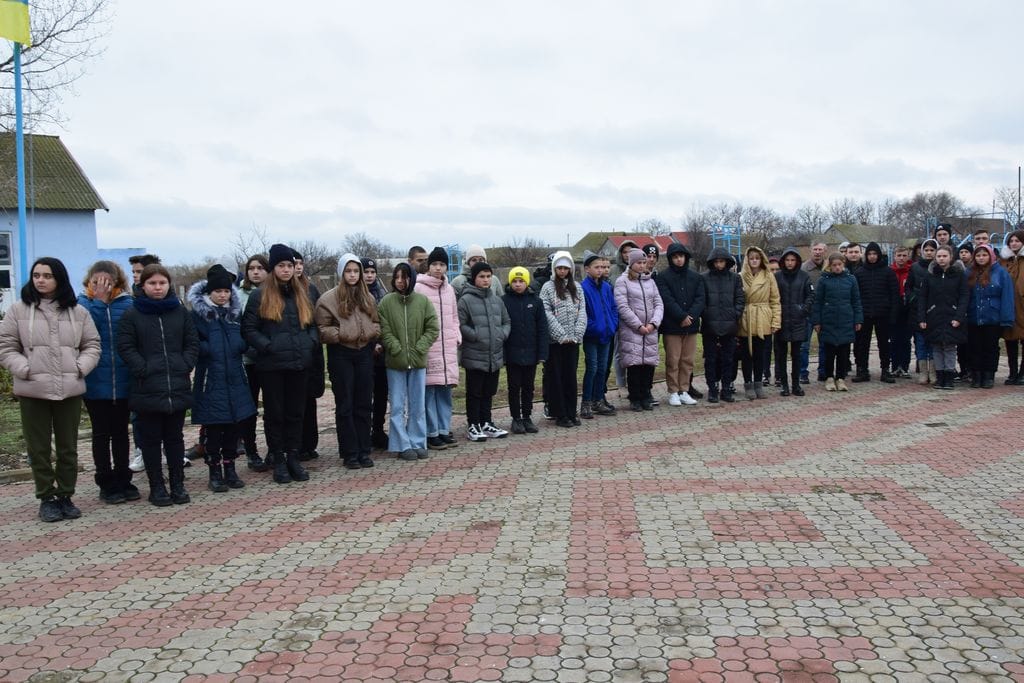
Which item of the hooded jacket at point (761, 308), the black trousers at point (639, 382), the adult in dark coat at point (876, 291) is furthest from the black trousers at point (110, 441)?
the adult in dark coat at point (876, 291)

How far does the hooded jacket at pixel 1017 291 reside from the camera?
12.2 m

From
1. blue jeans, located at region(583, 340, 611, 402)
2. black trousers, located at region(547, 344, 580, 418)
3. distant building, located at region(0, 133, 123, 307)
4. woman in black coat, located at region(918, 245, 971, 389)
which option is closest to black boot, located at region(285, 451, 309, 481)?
black trousers, located at region(547, 344, 580, 418)

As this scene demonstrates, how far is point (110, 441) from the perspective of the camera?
23.2 feet

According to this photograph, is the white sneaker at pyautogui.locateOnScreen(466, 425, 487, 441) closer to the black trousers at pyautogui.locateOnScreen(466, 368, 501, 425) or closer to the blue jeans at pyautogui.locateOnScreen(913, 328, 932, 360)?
the black trousers at pyautogui.locateOnScreen(466, 368, 501, 425)

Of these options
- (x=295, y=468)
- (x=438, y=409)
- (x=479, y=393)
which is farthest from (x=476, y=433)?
(x=295, y=468)

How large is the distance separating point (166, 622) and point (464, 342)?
518cm

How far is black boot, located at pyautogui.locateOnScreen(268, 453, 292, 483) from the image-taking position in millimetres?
7590

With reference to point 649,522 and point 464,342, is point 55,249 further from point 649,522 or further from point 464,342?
point 649,522

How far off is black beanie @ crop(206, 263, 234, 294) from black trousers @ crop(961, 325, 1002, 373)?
33.4ft

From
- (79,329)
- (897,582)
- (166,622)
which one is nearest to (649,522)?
(897,582)

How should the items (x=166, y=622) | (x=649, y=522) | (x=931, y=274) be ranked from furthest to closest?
(x=931, y=274) → (x=649, y=522) → (x=166, y=622)

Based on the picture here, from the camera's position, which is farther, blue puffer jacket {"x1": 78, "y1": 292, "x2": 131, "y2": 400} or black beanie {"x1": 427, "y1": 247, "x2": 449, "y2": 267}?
black beanie {"x1": 427, "y1": 247, "x2": 449, "y2": 267}

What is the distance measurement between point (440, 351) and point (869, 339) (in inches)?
287

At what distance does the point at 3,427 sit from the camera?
35.6ft
